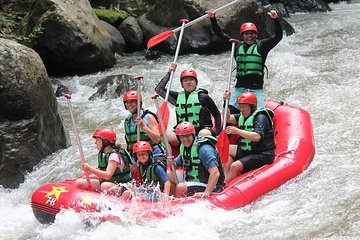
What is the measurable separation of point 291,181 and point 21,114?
362 centimetres

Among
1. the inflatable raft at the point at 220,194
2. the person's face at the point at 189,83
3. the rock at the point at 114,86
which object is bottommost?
the rock at the point at 114,86

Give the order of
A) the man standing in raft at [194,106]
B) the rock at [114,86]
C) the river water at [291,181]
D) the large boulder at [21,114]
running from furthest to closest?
the rock at [114,86], the large boulder at [21,114], the man standing in raft at [194,106], the river water at [291,181]

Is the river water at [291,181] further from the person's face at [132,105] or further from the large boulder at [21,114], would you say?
the person's face at [132,105]

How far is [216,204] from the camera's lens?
18.2 ft

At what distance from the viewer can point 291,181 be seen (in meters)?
6.21

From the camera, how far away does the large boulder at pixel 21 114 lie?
7.46 meters

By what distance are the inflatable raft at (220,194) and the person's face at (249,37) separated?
1.23 metres

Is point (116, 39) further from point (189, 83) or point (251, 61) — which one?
point (189, 83)

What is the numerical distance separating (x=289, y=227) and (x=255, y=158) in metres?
1.17

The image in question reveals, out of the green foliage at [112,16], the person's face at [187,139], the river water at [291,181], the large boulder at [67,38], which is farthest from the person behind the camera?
the green foliage at [112,16]

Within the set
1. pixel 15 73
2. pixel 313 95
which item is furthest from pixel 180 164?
pixel 313 95

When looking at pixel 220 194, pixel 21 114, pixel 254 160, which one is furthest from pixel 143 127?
pixel 21 114

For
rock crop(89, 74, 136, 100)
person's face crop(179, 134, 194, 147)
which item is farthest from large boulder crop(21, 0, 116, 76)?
person's face crop(179, 134, 194, 147)

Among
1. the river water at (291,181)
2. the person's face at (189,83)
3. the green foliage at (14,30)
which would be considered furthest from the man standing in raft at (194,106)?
the green foliage at (14,30)
